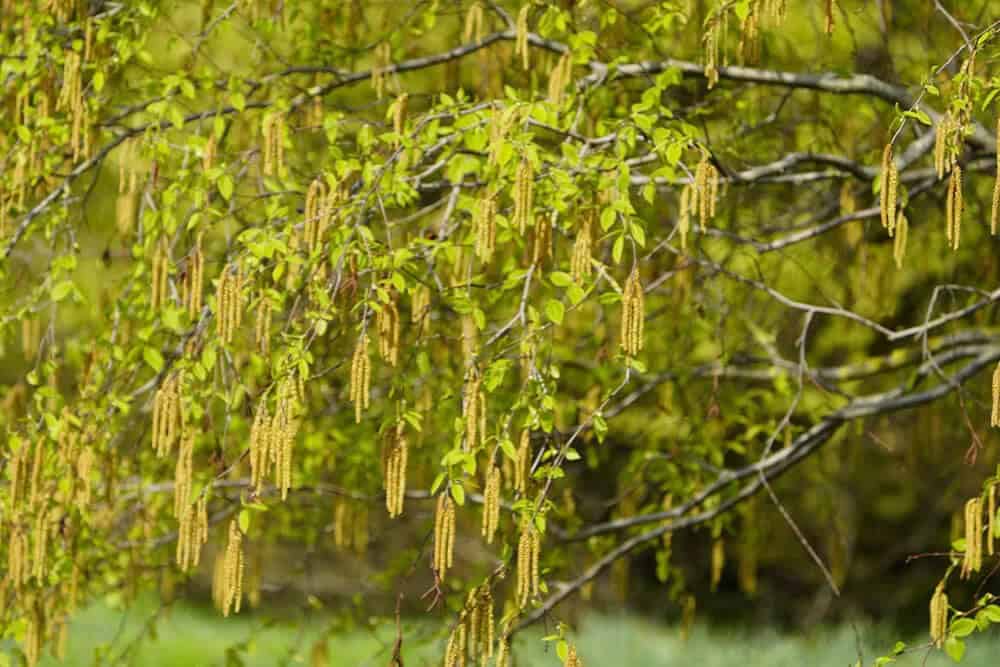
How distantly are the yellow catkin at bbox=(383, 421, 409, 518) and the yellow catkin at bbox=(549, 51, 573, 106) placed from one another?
1.21 metres

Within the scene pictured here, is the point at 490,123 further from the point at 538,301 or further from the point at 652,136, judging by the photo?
the point at 538,301

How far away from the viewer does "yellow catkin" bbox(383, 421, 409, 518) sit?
336 cm

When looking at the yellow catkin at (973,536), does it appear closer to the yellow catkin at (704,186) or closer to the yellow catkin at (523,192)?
the yellow catkin at (704,186)

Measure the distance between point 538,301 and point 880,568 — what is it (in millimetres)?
6941

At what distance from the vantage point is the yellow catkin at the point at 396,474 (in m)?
3.36

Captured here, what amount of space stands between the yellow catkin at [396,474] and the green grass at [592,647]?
1.72 meters

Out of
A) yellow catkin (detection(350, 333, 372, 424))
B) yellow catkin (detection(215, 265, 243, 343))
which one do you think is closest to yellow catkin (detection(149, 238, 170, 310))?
yellow catkin (detection(215, 265, 243, 343))

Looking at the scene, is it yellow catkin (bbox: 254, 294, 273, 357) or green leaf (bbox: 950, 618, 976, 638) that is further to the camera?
yellow catkin (bbox: 254, 294, 273, 357)

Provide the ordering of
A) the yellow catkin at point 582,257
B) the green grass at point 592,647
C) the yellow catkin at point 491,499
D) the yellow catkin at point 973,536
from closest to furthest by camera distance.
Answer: the yellow catkin at point 491,499 < the yellow catkin at point 973,536 < the yellow catkin at point 582,257 < the green grass at point 592,647

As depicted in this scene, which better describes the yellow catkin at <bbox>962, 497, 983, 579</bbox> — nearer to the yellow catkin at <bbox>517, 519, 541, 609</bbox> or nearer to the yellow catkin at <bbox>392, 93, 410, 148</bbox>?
the yellow catkin at <bbox>517, 519, 541, 609</bbox>

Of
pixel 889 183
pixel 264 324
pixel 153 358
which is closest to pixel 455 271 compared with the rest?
pixel 264 324

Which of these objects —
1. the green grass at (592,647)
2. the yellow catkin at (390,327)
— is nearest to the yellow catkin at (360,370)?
the yellow catkin at (390,327)

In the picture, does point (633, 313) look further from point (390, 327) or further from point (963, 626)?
point (963, 626)

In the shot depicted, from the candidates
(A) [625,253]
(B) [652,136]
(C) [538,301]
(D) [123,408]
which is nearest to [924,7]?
(A) [625,253]
